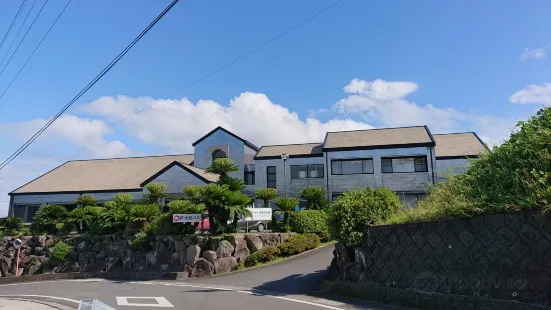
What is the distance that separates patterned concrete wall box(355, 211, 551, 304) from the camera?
7.11 m

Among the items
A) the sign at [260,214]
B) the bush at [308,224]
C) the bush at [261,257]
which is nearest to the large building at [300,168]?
the bush at [308,224]

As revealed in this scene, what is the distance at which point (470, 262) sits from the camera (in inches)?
327

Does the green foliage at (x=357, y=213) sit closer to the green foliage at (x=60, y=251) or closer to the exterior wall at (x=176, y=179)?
the green foliage at (x=60, y=251)

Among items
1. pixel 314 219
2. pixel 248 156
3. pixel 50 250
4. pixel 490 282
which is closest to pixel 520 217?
pixel 490 282

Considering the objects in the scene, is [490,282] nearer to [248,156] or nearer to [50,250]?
[50,250]

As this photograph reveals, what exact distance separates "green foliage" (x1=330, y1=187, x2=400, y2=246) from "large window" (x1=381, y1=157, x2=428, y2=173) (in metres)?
20.5

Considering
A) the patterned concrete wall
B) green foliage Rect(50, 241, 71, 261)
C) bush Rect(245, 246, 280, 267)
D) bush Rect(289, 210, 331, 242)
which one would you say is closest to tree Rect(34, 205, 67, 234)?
green foliage Rect(50, 241, 71, 261)

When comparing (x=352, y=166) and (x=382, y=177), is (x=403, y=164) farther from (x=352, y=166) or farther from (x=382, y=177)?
(x=352, y=166)

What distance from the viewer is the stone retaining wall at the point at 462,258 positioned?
713 cm

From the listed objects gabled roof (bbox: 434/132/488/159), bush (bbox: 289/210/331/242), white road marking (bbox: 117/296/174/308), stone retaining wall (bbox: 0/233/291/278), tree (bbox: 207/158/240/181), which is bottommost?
white road marking (bbox: 117/296/174/308)

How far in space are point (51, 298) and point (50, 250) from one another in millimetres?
12631

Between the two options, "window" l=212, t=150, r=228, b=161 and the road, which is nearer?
the road

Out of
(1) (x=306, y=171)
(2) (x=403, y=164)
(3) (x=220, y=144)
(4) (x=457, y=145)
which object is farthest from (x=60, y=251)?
(4) (x=457, y=145)

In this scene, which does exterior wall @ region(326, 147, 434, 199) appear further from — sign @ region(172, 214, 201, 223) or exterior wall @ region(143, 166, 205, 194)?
sign @ region(172, 214, 201, 223)
